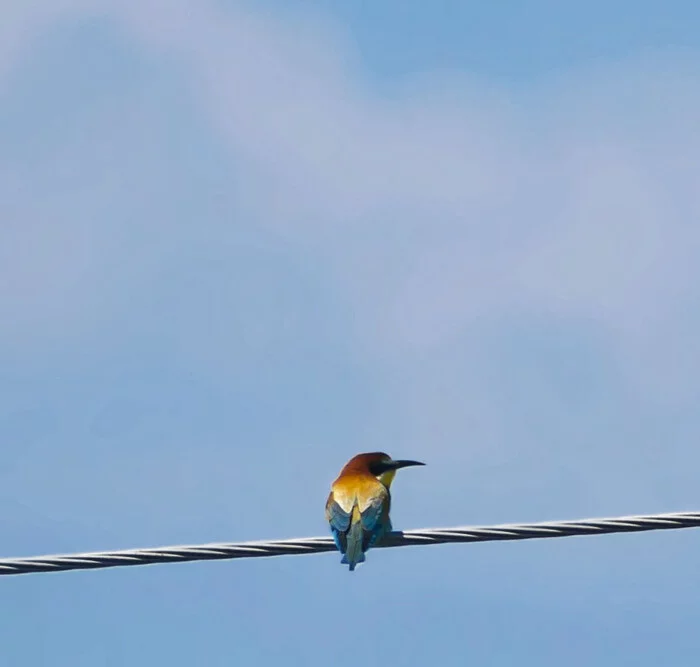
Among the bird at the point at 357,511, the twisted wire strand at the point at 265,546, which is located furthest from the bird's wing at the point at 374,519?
the twisted wire strand at the point at 265,546

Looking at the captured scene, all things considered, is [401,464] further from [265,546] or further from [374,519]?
[265,546]

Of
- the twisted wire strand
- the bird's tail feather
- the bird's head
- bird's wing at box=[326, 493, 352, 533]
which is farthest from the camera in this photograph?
the bird's head

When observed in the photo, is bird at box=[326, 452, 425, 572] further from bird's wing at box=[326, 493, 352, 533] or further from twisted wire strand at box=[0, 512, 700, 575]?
twisted wire strand at box=[0, 512, 700, 575]

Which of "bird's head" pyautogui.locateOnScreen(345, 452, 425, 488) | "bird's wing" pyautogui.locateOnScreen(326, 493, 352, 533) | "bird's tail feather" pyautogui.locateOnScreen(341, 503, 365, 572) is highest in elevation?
"bird's head" pyautogui.locateOnScreen(345, 452, 425, 488)

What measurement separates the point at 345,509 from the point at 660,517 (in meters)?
2.50

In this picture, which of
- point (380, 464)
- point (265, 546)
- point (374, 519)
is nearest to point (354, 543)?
point (374, 519)

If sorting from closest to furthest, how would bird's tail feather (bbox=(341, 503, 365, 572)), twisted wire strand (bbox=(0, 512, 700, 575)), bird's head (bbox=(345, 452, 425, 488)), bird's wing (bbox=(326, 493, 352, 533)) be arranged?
twisted wire strand (bbox=(0, 512, 700, 575)) → bird's tail feather (bbox=(341, 503, 365, 572)) → bird's wing (bbox=(326, 493, 352, 533)) → bird's head (bbox=(345, 452, 425, 488))

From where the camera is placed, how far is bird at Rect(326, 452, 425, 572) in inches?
294

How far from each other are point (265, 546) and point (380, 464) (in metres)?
3.18

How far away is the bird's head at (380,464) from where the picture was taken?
8641 mm

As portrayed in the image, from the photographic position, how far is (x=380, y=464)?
8758mm

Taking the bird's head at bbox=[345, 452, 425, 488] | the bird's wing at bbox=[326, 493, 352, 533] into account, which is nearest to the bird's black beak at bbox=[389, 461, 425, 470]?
the bird's head at bbox=[345, 452, 425, 488]

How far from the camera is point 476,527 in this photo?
5.58m

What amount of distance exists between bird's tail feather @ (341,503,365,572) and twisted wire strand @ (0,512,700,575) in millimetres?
1734
